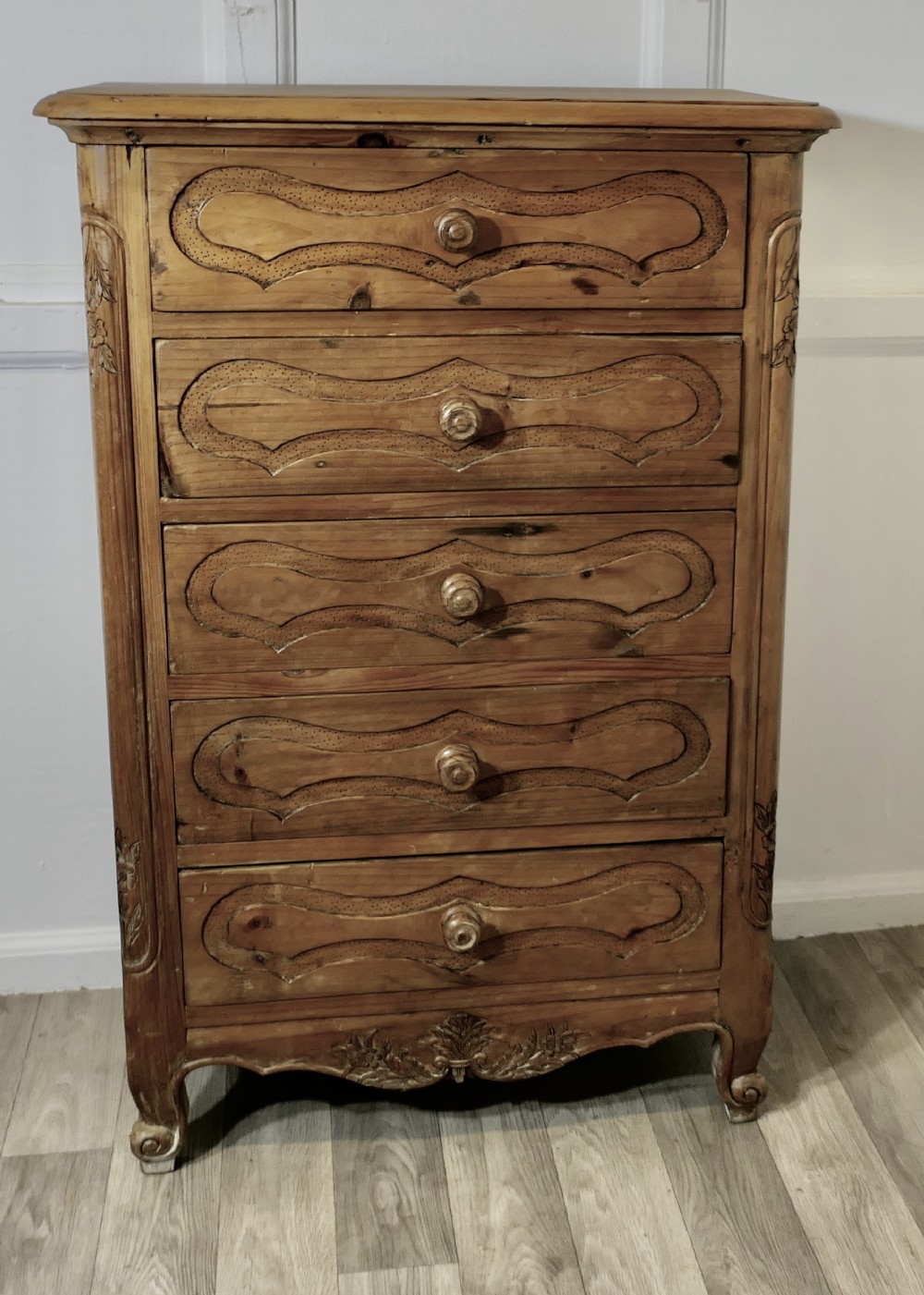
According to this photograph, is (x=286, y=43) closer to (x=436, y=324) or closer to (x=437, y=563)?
(x=436, y=324)

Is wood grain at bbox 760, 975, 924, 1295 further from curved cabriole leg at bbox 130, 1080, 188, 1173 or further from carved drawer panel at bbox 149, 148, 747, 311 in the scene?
carved drawer panel at bbox 149, 148, 747, 311

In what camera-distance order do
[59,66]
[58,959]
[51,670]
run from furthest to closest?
[58,959], [51,670], [59,66]

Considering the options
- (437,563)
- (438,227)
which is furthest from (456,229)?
(437,563)

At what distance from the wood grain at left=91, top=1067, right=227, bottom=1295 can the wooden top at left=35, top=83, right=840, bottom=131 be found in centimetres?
128

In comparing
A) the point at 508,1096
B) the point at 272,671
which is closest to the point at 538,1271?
the point at 508,1096

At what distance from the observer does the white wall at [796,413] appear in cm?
196

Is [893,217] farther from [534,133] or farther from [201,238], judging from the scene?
[201,238]

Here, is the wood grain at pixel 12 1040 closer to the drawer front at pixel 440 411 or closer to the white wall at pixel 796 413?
the white wall at pixel 796 413

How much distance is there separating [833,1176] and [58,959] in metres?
1.20

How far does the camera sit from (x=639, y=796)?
5.80 feet

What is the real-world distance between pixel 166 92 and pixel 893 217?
3.74 ft

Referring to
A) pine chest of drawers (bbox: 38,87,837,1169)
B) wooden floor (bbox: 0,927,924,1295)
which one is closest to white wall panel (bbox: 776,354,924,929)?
wooden floor (bbox: 0,927,924,1295)

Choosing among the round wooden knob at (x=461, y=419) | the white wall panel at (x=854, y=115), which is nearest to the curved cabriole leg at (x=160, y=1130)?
the round wooden knob at (x=461, y=419)

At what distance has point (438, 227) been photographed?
1.54 metres
